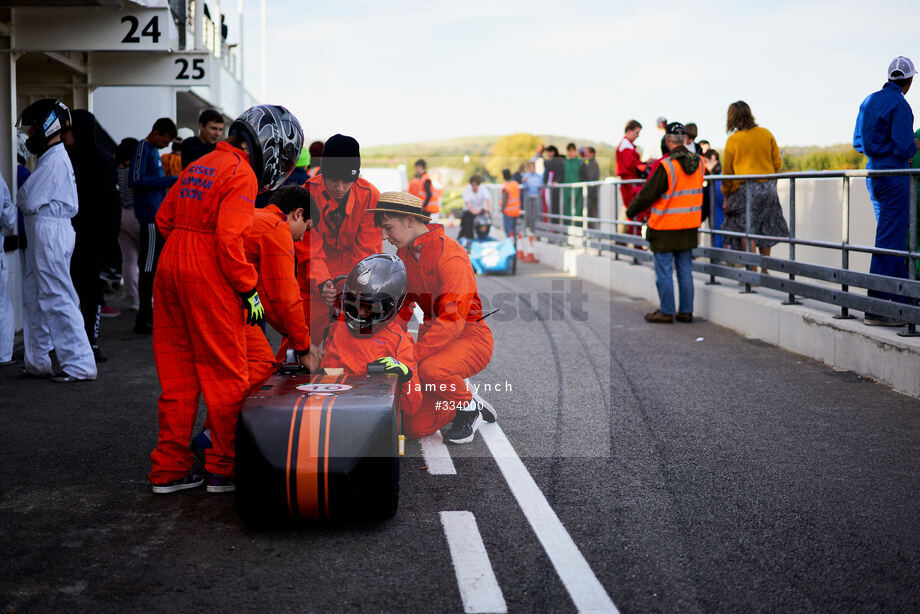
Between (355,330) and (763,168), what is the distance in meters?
7.49

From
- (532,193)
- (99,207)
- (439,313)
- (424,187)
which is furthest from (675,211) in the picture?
(532,193)

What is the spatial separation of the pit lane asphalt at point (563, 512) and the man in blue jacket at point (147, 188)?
2.60 metres

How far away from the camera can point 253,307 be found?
4766mm

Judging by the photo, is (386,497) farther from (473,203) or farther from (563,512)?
(473,203)

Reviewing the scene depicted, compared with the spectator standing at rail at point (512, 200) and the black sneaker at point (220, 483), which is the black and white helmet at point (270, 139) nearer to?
the black sneaker at point (220, 483)

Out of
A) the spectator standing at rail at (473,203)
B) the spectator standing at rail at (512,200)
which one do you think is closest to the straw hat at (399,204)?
the spectator standing at rail at (473,203)

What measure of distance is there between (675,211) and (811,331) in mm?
2744

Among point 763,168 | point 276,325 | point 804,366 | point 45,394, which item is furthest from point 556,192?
point 276,325

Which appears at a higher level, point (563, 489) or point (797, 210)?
point (797, 210)

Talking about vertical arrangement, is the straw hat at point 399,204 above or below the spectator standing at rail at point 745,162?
below

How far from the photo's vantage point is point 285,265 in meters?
5.07

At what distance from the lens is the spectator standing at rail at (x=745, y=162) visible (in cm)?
1100

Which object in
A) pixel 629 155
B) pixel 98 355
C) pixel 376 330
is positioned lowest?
pixel 98 355

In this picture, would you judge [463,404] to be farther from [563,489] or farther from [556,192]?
[556,192]
